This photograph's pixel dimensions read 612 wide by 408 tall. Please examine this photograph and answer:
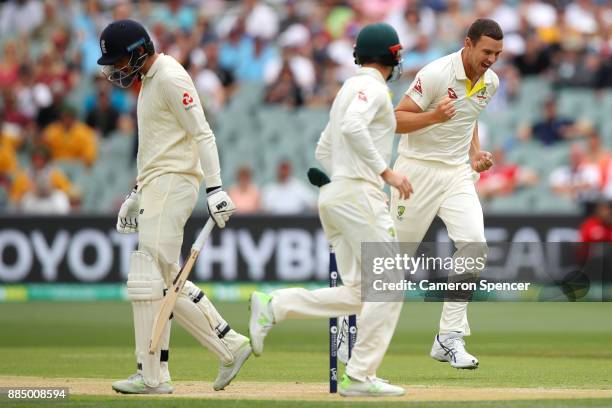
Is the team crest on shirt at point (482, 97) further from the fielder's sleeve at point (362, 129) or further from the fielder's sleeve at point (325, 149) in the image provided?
the fielder's sleeve at point (362, 129)

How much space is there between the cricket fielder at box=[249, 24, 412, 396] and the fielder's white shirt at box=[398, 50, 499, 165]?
4.79 feet

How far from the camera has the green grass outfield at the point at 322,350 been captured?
846cm

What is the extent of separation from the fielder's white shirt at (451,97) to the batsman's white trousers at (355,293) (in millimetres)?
1709

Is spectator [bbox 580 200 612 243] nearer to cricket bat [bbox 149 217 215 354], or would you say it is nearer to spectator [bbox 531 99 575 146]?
spectator [bbox 531 99 575 146]

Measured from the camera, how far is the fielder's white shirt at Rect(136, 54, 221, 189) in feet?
25.2

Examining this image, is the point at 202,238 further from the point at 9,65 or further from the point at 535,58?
the point at 9,65

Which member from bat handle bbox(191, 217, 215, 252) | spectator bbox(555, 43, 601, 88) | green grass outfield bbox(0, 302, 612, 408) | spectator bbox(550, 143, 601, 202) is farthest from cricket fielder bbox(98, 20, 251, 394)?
spectator bbox(555, 43, 601, 88)

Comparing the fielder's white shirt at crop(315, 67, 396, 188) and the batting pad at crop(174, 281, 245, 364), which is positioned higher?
the fielder's white shirt at crop(315, 67, 396, 188)

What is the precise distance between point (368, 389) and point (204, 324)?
1298mm

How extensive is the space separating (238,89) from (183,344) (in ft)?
24.8

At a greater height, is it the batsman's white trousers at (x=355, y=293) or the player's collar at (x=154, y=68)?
the player's collar at (x=154, y=68)

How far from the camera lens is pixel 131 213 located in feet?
26.6

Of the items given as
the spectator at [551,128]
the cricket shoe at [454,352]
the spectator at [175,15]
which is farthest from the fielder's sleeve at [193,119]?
the spectator at [175,15]

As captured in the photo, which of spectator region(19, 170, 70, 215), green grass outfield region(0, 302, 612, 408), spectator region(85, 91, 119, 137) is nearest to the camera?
green grass outfield region(0, 302, 612, 408)
